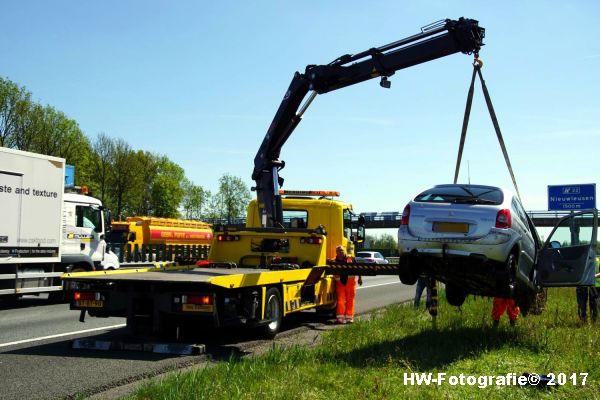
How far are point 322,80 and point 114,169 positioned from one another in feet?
178

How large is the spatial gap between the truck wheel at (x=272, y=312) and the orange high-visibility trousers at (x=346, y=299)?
260 cm

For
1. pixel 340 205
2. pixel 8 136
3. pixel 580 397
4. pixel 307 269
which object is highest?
pixel 8 136

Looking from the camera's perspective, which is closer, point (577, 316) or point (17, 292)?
point (577, 316)

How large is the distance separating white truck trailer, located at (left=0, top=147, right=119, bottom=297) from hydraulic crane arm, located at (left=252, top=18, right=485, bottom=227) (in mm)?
4829

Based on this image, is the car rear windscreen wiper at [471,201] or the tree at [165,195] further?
the tree at [165,195]

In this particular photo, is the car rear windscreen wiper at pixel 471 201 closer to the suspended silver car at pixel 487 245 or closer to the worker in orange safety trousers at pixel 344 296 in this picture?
the suspended silver car at pixel 487 245

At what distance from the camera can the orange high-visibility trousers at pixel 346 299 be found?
1259cm

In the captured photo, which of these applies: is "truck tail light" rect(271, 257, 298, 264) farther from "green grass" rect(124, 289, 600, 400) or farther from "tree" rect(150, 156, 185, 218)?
"tree" rect(150, 156, 185, 218)

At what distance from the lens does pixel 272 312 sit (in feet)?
33.0

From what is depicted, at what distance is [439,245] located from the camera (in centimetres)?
825

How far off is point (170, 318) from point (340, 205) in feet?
18.1

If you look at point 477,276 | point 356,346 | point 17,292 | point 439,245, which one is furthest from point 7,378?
point 17,292

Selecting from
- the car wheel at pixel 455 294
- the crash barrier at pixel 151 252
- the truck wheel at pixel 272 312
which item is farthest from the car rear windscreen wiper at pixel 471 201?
the crash barrier at pixel 151 252

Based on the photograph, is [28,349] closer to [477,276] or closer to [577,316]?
[477,276]
